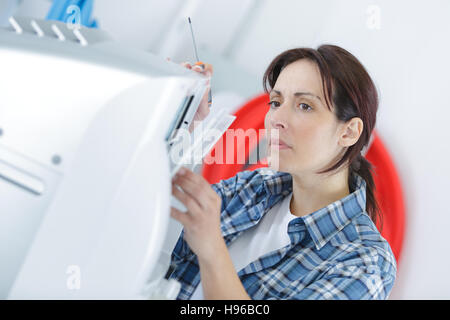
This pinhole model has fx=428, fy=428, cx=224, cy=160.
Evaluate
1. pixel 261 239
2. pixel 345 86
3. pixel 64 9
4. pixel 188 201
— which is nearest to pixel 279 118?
pixel 345 86

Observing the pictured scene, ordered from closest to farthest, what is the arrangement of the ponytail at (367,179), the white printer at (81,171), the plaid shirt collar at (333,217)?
the white printer at (81,171) < the plaid shirt collar at (333,217) < the ponytail at (367,179)

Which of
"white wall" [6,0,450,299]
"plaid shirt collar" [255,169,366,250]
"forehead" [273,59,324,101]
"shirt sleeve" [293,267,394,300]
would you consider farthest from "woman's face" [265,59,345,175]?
"white wall" [6,0,450,299]

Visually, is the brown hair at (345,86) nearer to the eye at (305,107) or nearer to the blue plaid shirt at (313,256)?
the eye at (305,107)

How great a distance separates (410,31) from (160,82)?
1.40 metres

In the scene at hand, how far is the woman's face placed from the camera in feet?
3.39

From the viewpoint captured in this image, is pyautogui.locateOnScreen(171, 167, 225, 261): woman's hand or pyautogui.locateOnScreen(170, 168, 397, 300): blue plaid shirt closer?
pyautogui.locateOnScreen(171, 167, 225, 261): woman's hand

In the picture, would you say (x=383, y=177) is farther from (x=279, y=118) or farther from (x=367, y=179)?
(x=279, y=118)

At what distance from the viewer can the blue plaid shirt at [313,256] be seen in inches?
32.3

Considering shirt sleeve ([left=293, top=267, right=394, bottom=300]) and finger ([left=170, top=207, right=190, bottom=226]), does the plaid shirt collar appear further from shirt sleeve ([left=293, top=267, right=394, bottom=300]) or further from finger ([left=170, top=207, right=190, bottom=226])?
finger ([left=170, top=207, right=190, bottom=226])

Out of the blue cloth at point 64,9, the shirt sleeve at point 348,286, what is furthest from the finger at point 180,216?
the blue cloth at point 64,9

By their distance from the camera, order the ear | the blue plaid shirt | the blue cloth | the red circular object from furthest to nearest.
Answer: the red circular object, the blue cloth, the ear, the blue plaid shirt

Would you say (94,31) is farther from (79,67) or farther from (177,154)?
(177,154)

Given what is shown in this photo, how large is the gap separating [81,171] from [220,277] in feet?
0.97

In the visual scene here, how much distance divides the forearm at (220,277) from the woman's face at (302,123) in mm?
363
